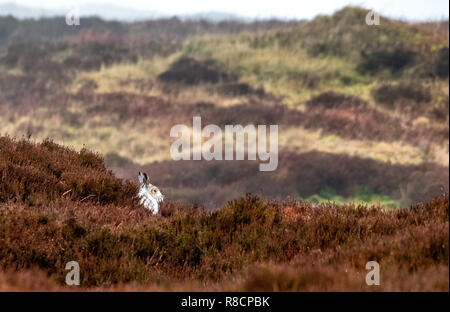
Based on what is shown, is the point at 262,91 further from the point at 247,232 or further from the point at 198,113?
the point at 247,232

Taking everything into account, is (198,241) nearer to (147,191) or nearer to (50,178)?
(147,191)

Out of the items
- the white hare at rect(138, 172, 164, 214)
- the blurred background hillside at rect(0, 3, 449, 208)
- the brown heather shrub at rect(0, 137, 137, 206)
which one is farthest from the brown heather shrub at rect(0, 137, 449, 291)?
the blurred background hillside at rect(0, 3, 449, 208)

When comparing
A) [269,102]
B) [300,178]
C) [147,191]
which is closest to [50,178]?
[147,191]

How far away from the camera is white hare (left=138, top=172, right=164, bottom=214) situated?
7.79m

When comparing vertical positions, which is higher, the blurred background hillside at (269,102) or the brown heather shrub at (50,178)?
the blurred background hillside at (269,102)

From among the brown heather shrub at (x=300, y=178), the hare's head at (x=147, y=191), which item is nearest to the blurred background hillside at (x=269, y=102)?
the brown heather shrub at (x=300, y=178)

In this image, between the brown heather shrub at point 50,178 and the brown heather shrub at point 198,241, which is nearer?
the brown heather shrub at point 198,241

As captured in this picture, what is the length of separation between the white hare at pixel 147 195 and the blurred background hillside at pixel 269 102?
10.7 metres

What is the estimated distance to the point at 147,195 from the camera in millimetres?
7875

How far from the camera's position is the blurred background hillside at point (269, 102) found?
814 inches

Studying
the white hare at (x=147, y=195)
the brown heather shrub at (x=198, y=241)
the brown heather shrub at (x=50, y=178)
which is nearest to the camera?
the brown heather shrub at (x=198, y=241)

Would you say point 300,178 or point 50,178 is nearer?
point 50,178

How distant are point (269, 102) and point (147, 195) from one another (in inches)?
840

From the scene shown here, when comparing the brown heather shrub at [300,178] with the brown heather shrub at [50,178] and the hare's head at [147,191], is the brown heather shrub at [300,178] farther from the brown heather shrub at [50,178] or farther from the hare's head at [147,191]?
the hare's head at [147,191]
